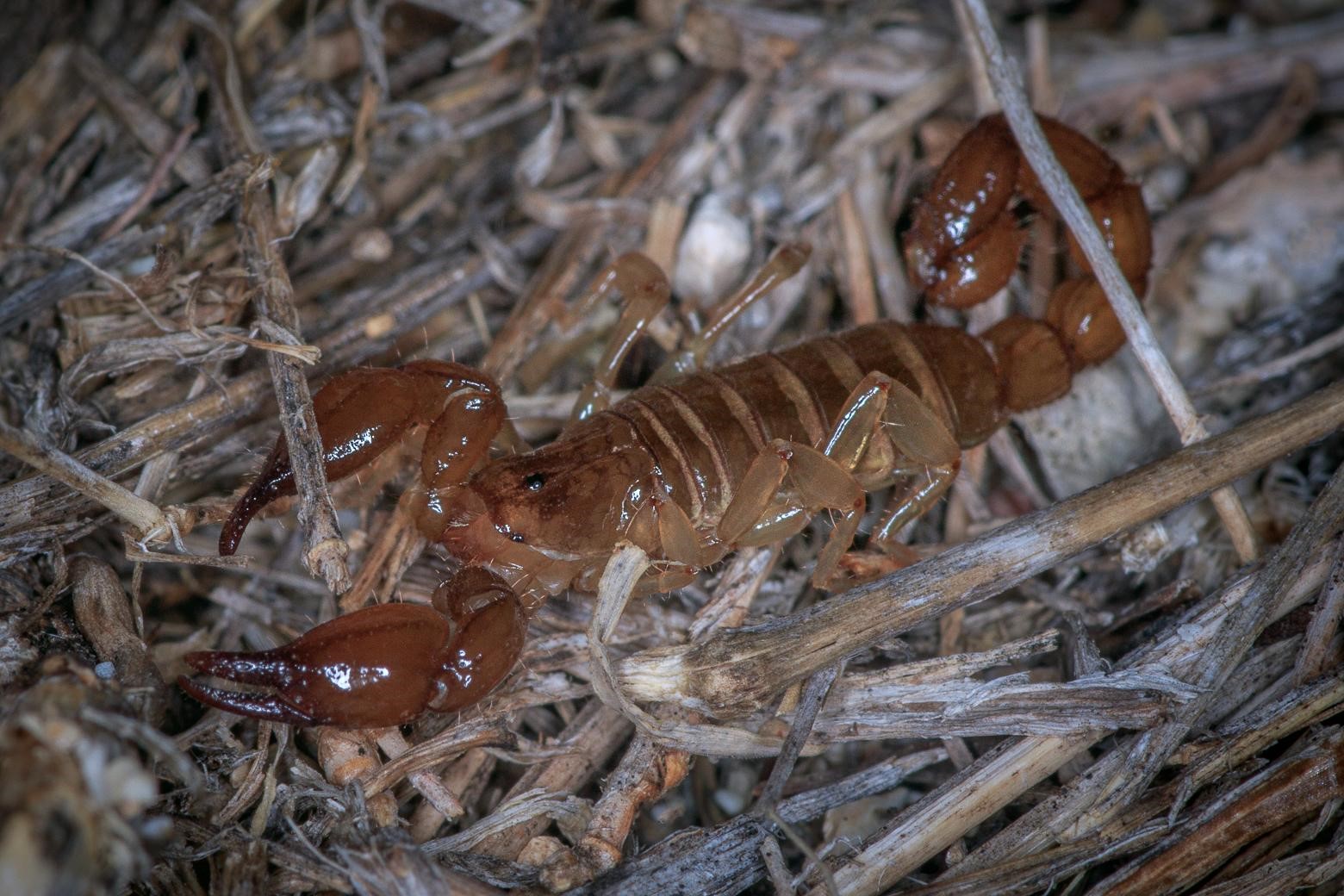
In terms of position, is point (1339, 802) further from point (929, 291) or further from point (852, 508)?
point (929, 291)

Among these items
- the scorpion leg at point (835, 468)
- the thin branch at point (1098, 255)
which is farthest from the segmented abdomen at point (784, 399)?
the thin branch at point (1098, 255)

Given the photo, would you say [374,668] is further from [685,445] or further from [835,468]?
[835,468]

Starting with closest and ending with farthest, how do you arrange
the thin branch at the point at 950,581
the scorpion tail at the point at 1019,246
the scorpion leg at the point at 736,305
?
the thin branch at the point at 950,581, the scorpion tail at the point at 1019,246, the scorpion leg at the point at 736,305

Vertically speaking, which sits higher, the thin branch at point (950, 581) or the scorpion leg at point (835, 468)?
the scorpion leg at point (835, 468)

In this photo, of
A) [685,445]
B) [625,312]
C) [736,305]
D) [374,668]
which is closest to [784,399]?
[685,445]

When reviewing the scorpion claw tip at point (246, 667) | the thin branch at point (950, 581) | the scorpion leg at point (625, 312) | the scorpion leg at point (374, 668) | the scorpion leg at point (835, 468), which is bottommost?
the thin branch at point (950, 581)

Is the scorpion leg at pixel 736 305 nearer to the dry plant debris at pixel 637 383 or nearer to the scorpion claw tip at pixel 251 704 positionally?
the dry plant debris at pixel 637 383

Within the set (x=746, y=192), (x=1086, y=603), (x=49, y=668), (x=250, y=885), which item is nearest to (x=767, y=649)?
(x=1086, y=603)
